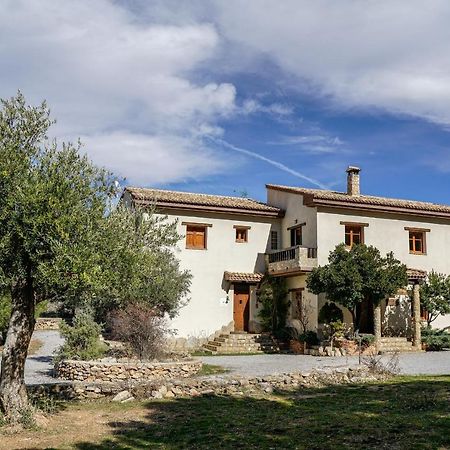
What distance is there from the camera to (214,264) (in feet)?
89.4

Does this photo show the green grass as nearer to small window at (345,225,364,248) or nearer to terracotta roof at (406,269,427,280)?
small window at (345,225,364,248)

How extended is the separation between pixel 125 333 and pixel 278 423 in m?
8.54

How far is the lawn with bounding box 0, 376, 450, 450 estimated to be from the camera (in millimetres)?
9273

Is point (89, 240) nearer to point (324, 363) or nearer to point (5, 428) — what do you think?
point (5, 428)

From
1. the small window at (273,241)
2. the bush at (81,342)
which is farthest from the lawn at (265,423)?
the small window at (273,241)

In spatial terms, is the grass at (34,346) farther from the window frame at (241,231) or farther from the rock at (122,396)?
the rock at (122,396)

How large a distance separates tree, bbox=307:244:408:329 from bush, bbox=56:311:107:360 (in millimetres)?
9719

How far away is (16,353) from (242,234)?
17.9 meters

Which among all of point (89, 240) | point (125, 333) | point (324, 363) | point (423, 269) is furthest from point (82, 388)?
point (423, 269)

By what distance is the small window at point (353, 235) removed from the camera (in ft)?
87.6

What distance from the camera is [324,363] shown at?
19922 mm

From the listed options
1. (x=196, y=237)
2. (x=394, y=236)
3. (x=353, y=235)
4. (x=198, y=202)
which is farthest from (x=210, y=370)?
(x=394, y=236)

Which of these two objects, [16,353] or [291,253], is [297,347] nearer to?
[291,253]

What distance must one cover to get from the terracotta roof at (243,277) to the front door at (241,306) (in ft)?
2.17
